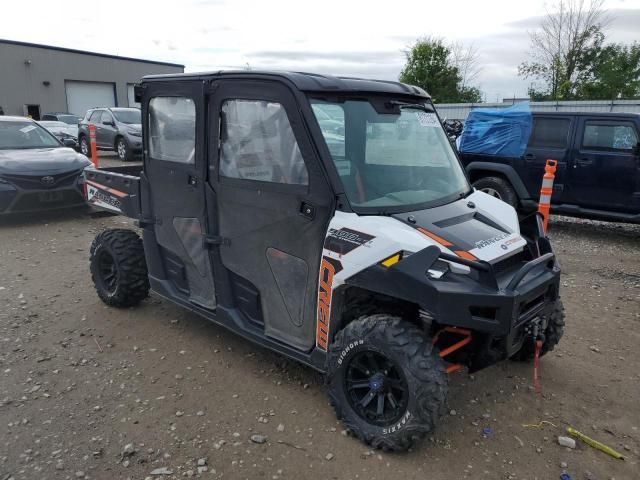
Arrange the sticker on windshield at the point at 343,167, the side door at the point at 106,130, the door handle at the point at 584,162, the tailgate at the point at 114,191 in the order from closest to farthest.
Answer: the sticker on windshield at the point at 343,167 → the tailgate at the point at 114,191 → the door handle at the point at 584,162 → the side door at the point at 106,130

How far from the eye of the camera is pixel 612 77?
29094 mm

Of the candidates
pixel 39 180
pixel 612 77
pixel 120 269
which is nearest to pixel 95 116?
pixel 39 180

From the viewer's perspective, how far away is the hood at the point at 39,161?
746 cm

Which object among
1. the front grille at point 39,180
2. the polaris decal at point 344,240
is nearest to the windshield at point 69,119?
the front grille at point 39,180

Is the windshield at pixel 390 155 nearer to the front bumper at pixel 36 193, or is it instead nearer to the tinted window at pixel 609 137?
the tinted window at pixel 609 137

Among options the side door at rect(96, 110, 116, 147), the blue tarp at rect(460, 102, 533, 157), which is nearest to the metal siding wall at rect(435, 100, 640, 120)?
the blue tarp at rect(460, 102, 533, 157)

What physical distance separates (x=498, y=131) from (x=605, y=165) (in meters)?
1.78

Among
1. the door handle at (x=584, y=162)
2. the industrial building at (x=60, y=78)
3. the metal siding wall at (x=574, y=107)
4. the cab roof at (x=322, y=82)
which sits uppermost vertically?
the industrial building at (x=60, y=78)

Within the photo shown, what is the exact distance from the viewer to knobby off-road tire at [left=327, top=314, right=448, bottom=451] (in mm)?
2629

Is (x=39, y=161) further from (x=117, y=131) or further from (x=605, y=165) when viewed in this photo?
(x=605, y=165)

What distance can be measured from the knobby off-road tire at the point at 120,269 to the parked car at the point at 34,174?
12.0ft

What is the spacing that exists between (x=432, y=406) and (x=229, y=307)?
5.42 feet

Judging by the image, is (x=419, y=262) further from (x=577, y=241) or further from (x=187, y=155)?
(x=577, y=241)

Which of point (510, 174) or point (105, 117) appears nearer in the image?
→ point (510, 174)
